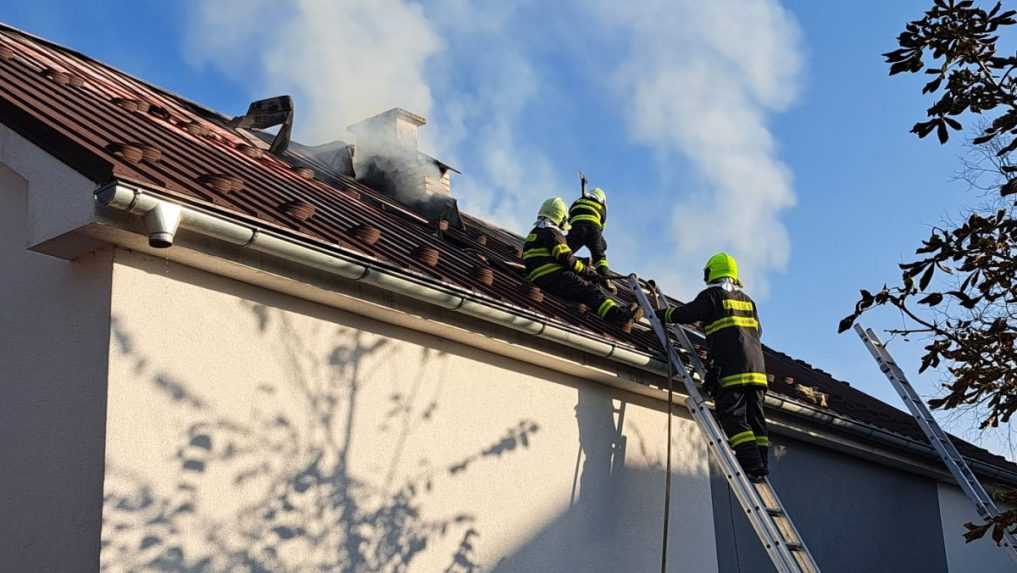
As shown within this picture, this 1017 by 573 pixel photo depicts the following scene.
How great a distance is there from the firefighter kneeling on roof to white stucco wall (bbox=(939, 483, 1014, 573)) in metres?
4.39

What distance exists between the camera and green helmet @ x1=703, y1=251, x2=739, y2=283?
8.45 metres

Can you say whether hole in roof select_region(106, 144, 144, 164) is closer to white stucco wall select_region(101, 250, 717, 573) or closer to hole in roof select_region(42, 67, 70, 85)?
white stucco wall select_region(101, 250, 717, 573)

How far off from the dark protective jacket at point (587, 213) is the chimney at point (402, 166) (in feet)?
3.26

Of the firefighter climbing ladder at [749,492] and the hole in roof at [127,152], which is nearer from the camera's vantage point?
the hole in roof at [127,152]

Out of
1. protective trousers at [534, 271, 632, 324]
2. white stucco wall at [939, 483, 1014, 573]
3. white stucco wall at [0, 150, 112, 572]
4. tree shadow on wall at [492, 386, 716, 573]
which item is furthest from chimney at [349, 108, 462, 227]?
white stucco wall at [939, 483, 1014, 573]

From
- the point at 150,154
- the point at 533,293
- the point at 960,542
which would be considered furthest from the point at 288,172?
the point at 960,542

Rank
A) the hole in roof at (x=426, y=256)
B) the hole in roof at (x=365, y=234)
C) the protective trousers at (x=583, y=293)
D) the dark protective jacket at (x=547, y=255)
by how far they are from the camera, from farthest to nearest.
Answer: the dark protective jacket at (x=547, y=255) < the protective trousers at (x=583, y=293) < the hole in roof at (x=426, y=256) < the hole in roof at (x=365, y=234)

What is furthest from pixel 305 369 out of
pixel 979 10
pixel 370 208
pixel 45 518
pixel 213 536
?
pixel 979 10

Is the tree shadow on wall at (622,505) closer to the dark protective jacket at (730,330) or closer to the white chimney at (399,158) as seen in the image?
the dark protective jacket at (730,330)

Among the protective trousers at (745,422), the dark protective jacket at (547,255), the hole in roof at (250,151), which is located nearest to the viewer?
the protective trousers at (745,422)

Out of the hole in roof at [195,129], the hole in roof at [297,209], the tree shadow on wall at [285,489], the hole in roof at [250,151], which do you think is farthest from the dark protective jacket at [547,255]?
the hole in roof at [297,209]

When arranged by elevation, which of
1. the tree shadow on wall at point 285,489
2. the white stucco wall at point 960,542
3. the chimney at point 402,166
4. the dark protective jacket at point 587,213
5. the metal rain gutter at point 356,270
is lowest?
the tree shadow on wall at point 285,489

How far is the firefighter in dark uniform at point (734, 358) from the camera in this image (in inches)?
313

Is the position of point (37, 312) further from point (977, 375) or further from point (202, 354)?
point (977, 375)
